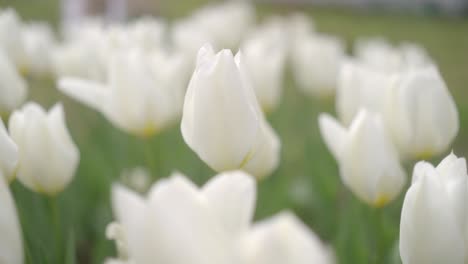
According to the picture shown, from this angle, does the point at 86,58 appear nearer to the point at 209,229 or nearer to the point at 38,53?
the point at 38,53

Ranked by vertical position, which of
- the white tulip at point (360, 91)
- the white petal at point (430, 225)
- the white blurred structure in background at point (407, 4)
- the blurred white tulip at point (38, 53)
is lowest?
the white blurred structure in background at point (407, 4)

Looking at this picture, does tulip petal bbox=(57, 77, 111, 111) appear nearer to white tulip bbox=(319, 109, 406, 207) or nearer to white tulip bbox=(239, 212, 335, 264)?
white tulip bbox=(319, 109, 406, 207)

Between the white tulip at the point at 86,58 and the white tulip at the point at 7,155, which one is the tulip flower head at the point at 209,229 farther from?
the white tulip at the point at 86,58

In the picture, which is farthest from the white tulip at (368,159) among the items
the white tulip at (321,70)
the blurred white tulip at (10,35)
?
the white tulip at (321,70)

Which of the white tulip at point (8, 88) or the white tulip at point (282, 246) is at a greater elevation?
the white tulip at point (282, 246)

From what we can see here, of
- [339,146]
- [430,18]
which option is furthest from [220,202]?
[430,18]

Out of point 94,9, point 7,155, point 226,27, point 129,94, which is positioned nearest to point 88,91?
point 129,94
